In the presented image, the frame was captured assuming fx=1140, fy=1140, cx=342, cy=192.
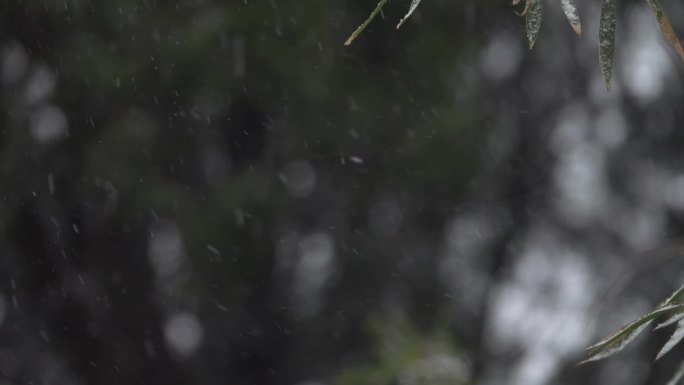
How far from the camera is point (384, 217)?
Answer: 3.79 m

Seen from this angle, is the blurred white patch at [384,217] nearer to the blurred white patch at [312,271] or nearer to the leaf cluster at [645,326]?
the blurred white patch at [312,271]

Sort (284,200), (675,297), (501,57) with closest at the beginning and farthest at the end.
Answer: (675,297), (284,200), (501,57)

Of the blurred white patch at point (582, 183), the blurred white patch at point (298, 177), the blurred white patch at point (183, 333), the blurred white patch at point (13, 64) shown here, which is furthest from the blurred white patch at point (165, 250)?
the blurred white patch at point (582, 183)

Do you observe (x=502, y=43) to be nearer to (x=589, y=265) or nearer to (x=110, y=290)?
(x=589, y=265)

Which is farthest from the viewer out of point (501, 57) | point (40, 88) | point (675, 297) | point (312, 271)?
point (501, 57)

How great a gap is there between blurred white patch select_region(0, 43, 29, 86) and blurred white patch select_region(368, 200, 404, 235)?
1191mm

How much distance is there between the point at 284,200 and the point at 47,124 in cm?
76

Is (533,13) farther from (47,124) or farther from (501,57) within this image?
(501,57)

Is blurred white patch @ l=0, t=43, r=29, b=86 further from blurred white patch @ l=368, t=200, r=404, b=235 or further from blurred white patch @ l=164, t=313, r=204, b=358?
blurred white patch @ l=368, t=200, r=404, b=235

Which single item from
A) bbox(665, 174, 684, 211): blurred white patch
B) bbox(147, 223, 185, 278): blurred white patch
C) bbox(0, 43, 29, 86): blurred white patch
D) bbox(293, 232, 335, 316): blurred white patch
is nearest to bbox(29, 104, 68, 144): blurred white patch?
bbox(0, 43, 29, 86): blurred white patch

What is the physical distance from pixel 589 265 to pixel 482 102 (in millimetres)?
738

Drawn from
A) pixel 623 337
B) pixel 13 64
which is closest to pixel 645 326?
pixel 623 337

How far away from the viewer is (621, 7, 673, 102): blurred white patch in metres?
3.97

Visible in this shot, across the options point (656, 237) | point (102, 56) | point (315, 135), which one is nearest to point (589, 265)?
point (656, 237)
